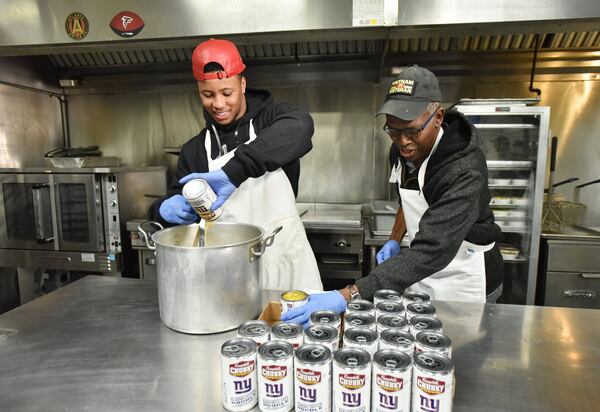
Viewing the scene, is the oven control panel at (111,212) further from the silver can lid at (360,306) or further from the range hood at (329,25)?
the silver can lid at (360,306)

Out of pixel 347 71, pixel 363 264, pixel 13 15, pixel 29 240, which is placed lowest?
pixel 363 264

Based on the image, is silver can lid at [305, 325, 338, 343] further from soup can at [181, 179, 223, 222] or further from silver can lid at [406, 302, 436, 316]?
soup can at [181, 179, 223, 222]

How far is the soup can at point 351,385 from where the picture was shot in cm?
61

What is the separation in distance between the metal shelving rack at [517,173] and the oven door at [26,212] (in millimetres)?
2748

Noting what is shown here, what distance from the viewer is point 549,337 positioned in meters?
0.97

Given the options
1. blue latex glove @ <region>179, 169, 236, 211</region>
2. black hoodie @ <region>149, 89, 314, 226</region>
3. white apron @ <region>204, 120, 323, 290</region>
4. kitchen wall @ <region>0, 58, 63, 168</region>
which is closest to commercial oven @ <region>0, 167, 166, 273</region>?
kitchen wall @ <region>0, 58, 63, 168</region>

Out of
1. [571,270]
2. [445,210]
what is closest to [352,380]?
[445,210]

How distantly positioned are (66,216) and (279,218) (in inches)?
68.0

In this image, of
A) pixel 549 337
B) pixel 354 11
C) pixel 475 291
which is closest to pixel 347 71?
pixel 354 11

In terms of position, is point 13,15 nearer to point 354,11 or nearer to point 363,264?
point 354,11

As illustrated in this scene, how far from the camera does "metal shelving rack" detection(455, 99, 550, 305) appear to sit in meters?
2.31

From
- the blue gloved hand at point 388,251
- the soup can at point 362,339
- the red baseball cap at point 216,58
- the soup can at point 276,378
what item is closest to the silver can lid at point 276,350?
the soup can at point 276,378

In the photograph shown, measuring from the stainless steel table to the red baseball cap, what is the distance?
0.79m

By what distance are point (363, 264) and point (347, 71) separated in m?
1.49
